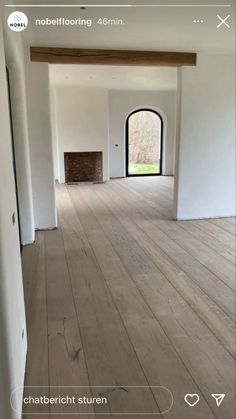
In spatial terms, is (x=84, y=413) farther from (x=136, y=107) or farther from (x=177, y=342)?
(x=136, y=107)

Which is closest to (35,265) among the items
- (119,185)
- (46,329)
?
(46,329)

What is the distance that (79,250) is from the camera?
4.06m

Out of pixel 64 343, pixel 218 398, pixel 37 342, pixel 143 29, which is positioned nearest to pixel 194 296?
pixel 218 398

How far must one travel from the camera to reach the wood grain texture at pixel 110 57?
14.6 ft

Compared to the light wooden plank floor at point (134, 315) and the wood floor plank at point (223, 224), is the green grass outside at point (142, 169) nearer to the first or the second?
the wood floor plank at point (223, 224)

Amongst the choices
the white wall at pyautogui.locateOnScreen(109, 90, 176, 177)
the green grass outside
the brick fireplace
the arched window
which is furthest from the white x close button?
the green grass outside

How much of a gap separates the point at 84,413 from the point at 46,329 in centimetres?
82

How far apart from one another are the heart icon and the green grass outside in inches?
347

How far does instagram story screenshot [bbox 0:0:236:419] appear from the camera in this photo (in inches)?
71.2

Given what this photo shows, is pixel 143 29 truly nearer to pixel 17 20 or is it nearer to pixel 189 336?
pixel 17 20

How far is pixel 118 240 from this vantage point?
14.6 feet

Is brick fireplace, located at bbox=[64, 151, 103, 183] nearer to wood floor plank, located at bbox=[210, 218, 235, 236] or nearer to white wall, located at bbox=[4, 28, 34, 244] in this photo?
wood floor plank, located at bbox=[210, 218, 235, 236]

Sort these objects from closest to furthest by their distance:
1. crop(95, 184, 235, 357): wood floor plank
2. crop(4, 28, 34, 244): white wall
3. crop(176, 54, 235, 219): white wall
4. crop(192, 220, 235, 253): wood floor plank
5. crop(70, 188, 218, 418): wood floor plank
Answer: crop(70, 188, 218, 418): wood floor plank, crop(95, 184, 235, 357): wood floor plank, crop(4, 28, 34, 244): white wall, crop(192, 220, 235, 253): wood floor plank, crop(176, 54, 235, 219): white wall

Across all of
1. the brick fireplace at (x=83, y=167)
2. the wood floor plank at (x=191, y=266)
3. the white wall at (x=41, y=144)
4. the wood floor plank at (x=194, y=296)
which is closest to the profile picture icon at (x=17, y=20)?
the white wall at (x=41, y=144)
